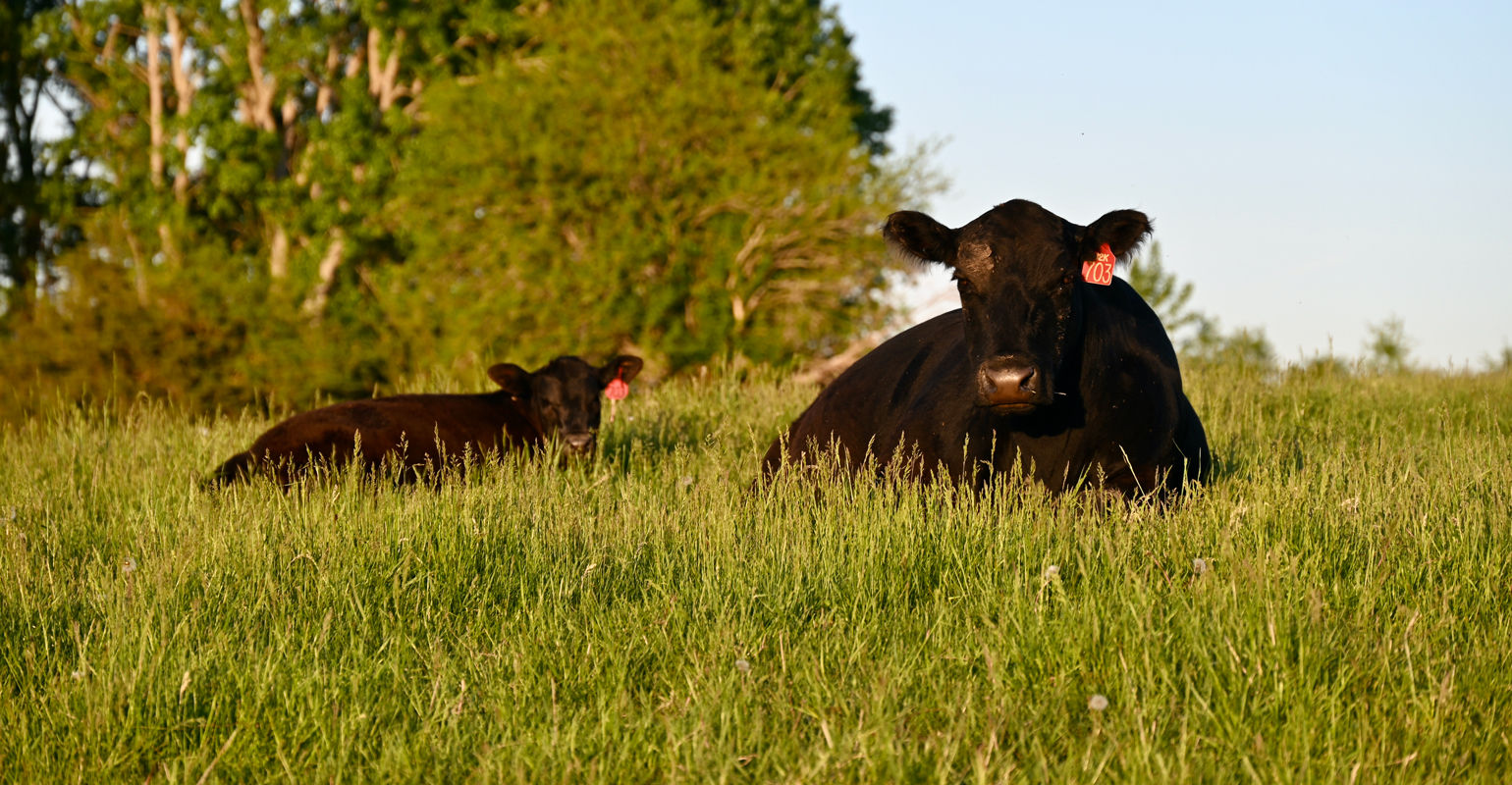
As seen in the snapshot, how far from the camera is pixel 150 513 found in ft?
19.2

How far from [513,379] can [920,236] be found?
→ 416 cm

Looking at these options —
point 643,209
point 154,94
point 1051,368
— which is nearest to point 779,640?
point 1051,368

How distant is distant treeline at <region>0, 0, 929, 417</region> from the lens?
27453mm

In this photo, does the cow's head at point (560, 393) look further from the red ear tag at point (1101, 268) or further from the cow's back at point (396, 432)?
the red ear tag at point (1101, 268)

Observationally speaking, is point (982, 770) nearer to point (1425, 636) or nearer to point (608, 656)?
point (608, 656)

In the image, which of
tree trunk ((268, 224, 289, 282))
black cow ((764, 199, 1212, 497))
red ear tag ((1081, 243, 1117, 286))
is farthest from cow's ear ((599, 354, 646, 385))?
tree trunk ((268, 224, 289, 282))

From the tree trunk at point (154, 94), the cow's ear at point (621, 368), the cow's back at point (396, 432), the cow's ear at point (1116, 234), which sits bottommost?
the cow's back at point (396, 432)

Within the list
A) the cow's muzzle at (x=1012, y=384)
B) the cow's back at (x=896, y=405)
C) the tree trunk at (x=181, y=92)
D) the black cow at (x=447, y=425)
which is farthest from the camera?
the tree trunk at (x=181, y=92)

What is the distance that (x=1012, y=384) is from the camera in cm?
515

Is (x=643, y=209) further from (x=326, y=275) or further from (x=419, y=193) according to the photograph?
(x=326, y=275)

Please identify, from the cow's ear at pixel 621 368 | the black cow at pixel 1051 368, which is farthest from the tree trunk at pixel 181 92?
the black cow at pixel 1051 368

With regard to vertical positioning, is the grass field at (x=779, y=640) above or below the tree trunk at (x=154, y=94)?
below

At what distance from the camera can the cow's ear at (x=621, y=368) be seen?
961cm

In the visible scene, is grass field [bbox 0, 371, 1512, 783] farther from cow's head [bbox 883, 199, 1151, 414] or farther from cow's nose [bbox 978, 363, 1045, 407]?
cow's head [bbox 883, 199, 1151, 414]
